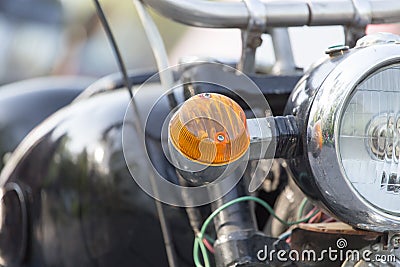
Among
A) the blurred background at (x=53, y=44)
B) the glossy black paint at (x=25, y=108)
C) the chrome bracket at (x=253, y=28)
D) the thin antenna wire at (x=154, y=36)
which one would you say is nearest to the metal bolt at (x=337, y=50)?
the chrome bracket at (x=253, y=28)

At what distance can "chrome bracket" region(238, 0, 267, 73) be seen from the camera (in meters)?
1.08

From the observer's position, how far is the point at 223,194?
97 centimetres

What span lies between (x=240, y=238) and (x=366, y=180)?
0.19 meters

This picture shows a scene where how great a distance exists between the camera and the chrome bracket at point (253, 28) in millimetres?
1075

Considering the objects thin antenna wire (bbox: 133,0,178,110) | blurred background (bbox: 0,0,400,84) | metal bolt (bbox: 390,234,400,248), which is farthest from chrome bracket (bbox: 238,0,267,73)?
blurred background (bbox: 0,0,400,84)

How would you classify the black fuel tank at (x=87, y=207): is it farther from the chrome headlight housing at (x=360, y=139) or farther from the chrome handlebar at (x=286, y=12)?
the chrome headlight housing at (x=360, y=139)

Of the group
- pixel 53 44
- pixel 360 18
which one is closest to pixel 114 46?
pixel 360 18

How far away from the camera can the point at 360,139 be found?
849mm

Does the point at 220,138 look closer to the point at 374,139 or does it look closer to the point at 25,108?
the point at 374,139

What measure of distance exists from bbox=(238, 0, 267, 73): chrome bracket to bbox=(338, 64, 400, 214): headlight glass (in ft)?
0.85

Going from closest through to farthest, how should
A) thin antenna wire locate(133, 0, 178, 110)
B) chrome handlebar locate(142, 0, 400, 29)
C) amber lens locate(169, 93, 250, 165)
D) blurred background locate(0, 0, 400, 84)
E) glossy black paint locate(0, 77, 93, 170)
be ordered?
amber lens locate(169, 93, 250, 165) < chrome handlebar locate(142, 0, 400, 29) < thin antenna wire locate(133, 0, 178, 110) < glossy black paint locate(0, 77, 93, 170) < blurred background locate(0, 0, 400, 84)

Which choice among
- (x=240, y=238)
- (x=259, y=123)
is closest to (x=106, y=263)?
(x=240, y=238)

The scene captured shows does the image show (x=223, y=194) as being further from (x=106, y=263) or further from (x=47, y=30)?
(x=47, y=30)

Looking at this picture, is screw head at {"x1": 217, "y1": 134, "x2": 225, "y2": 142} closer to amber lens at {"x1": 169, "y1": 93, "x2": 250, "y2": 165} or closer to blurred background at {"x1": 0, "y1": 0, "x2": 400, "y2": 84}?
amber lens at {"x1": 169, "y1": 93, "x2": 250, "y2": 165}
